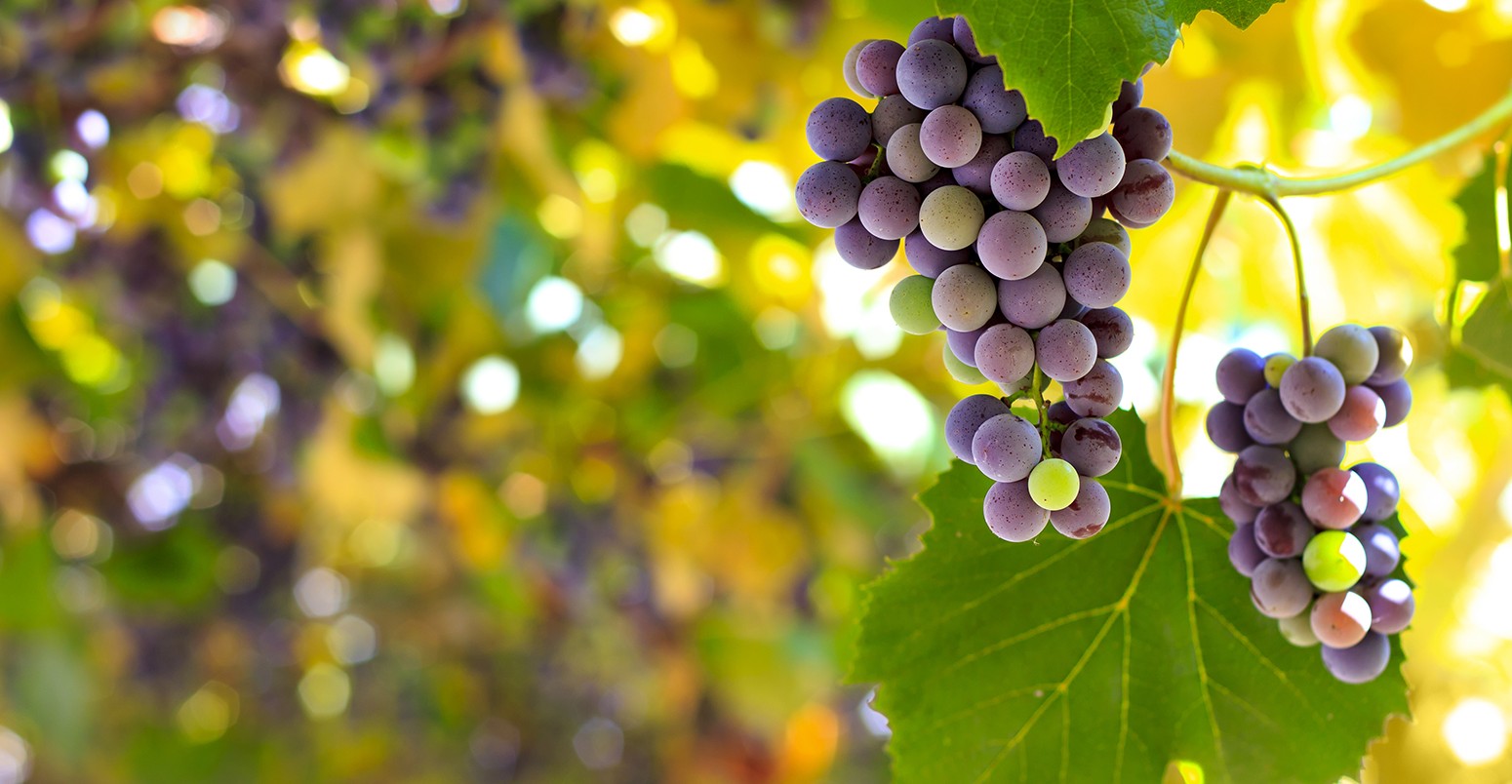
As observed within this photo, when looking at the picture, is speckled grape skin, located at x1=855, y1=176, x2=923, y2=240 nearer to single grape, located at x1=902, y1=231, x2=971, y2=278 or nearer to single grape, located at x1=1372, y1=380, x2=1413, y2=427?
single grape, located at x1=902, y1=231, x2=971, y2=278

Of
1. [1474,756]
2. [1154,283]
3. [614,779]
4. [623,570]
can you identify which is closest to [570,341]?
[623,570]

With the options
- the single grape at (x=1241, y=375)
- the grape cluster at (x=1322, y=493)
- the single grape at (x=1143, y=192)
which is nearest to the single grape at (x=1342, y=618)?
the grape cluster at (x=1322, y=493)

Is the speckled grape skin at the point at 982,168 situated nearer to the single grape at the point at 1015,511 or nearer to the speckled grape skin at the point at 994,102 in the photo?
the speckled grape skin at the point at 994,102

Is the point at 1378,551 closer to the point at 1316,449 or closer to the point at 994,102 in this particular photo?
the point at 1316,449

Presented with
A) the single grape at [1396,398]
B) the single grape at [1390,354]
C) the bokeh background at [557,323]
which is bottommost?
→ the bokeh background at [557,323]

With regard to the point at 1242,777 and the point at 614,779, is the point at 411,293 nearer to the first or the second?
the point at 1242,777

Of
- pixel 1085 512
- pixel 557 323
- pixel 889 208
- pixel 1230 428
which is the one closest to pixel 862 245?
pixel 889 208
